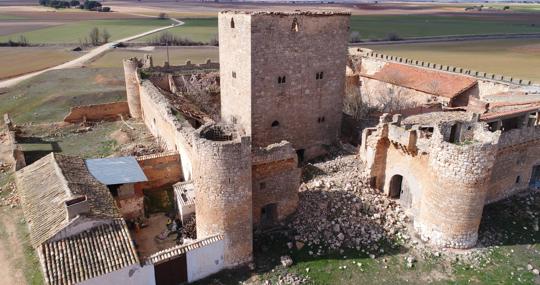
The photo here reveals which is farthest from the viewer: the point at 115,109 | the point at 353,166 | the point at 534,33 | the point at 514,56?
the point at 534,33

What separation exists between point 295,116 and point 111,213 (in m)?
11.6

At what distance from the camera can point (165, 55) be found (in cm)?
6191

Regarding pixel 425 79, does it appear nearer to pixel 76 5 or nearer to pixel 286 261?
pixel 286 261

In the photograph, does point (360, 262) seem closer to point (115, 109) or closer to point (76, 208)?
point (76, 208)

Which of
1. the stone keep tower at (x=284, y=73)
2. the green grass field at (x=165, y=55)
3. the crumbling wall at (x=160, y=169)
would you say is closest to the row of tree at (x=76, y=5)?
the green grass field at (x=165, y=55)

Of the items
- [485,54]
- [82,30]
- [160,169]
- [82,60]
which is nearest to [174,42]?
[82,60]

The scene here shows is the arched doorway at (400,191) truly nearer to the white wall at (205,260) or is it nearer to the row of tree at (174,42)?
the white wall at (205,260)

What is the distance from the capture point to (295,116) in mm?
22641

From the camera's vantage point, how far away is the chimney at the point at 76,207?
12758 mm

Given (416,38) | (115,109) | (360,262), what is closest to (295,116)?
(360,262)

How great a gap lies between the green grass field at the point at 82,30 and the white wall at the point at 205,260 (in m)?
73.8

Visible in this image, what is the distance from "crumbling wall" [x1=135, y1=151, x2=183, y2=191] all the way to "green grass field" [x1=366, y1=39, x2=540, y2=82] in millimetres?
40648

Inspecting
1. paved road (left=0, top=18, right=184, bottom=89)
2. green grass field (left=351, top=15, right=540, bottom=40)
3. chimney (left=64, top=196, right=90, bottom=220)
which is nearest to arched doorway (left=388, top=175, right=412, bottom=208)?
chimney (left=64, top=196, right=90, bottom=220)

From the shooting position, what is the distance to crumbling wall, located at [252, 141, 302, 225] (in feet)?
51.1
